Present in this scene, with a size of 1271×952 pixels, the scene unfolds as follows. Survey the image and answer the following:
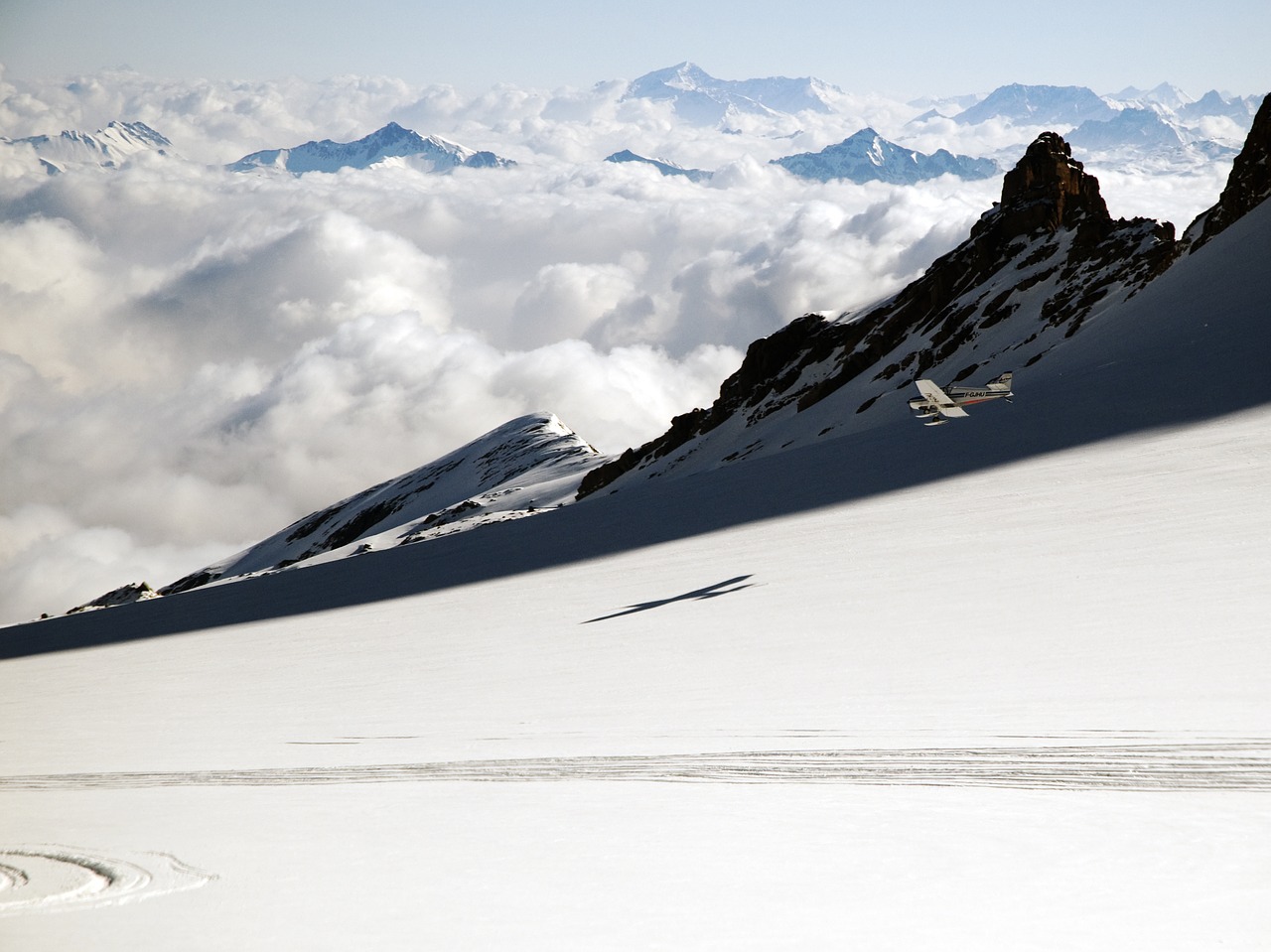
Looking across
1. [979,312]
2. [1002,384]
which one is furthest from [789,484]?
[979,312]

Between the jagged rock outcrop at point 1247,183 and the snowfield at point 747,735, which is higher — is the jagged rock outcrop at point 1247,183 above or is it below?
above

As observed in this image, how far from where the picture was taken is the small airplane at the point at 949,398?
24.5 m

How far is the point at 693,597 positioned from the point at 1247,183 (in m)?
61.2

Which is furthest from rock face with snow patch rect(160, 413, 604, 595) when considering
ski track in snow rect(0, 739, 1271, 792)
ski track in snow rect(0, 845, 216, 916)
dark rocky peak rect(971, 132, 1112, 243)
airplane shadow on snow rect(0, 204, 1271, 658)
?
ski track in snow rect(0, 845, 216, 916)

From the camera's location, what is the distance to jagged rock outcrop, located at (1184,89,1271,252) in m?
59.0

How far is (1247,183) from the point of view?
6075cm

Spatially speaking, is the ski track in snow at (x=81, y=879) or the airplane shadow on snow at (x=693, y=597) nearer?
the ski track in snow at (x=81, y=879)

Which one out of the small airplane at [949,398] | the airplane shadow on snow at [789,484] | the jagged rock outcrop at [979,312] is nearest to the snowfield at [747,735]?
the airplane shadow on snow at [789,484]

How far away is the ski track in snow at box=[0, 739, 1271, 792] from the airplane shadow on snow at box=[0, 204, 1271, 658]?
10.6m

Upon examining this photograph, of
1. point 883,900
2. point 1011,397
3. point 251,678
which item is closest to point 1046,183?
point 1011,397

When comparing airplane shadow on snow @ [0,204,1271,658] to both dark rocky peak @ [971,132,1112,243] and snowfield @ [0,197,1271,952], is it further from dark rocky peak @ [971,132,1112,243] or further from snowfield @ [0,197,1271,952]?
dark rocky peak @ [971,132,1112,243]

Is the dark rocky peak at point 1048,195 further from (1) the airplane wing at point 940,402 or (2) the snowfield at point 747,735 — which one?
(2) the snowfield at point 747,735

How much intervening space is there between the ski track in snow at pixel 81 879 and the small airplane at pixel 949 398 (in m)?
20.4

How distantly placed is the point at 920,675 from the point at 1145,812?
Answer: 362 cm
